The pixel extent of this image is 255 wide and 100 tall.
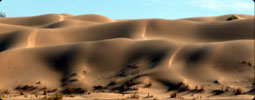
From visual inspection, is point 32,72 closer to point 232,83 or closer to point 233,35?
point 232,83

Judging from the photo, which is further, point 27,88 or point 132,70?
point 132,70

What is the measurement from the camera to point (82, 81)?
47.7 feet

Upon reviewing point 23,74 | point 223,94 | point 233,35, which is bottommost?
point 223,94

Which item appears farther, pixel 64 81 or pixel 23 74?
pixel 23 74

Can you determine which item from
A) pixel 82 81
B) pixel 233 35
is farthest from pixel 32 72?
pixel 233 35

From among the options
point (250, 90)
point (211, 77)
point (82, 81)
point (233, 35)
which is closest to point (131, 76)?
point (82, 81)

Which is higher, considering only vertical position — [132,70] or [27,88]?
[132,70]

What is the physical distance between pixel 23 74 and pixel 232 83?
8.52 meters

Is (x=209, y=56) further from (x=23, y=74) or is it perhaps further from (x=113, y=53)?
(x=23, y=74)

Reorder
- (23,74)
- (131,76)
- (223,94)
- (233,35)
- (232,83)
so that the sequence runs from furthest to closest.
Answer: (233,35) < (23,74) < (131,76) < (232,83) < (223,94)

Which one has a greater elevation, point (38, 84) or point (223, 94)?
point (38, 84)

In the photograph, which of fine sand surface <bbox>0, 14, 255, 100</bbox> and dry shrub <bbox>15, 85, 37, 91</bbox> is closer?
fine sand surface <bbox>0, 14, 255, 100</bbox>

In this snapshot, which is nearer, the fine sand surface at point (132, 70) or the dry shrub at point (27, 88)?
the fine sand surface at point (132, 70)

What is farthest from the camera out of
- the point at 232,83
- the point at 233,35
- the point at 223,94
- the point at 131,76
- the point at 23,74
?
the point at 233,35
